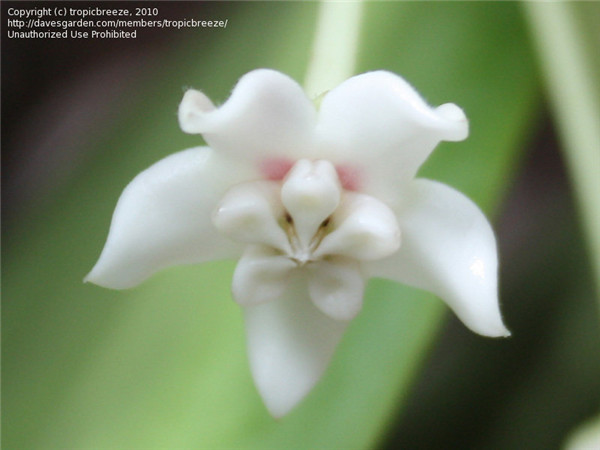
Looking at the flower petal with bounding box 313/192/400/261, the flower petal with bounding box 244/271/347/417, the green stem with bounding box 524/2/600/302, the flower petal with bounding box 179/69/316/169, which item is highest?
the green stem with bounding box 524/2/600/302

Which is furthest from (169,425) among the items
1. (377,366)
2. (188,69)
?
(188,69)

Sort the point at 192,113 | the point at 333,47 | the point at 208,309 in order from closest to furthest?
the point at 192,113 < the point at 333,47 < the point at 208,309

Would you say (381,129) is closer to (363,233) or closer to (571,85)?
(363,233)

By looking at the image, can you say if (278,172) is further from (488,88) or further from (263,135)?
(488,88)

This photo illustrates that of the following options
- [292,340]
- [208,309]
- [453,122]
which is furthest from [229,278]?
[453,122]

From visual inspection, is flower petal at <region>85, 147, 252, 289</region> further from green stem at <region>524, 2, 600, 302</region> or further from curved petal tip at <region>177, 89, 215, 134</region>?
green stem at <region>524, 2, 600, 302</region>

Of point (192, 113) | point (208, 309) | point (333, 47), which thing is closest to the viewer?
point (192, 113)

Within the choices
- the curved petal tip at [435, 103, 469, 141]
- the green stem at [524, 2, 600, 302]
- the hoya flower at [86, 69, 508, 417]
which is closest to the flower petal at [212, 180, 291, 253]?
the hoya flower at [86, 69, 508, 417]

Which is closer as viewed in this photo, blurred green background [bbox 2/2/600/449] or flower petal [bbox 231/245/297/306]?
flower petal [bbox 231/245/297/306]
